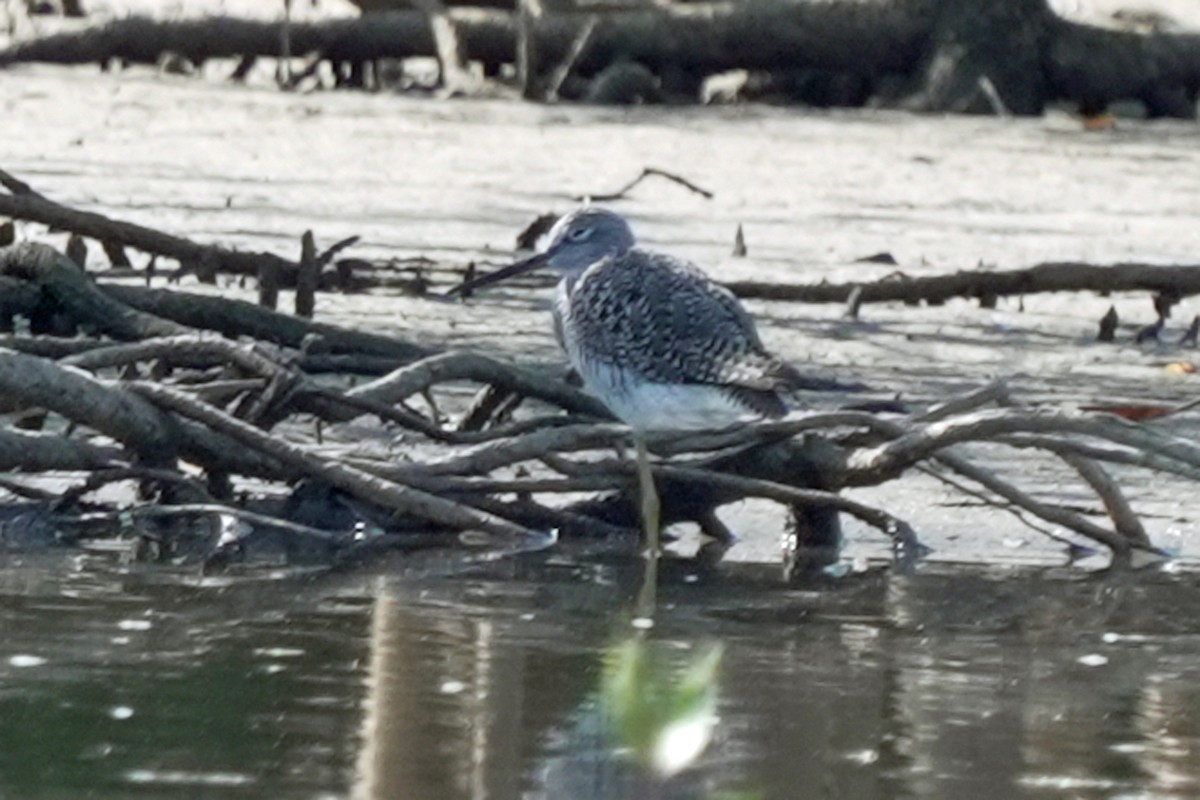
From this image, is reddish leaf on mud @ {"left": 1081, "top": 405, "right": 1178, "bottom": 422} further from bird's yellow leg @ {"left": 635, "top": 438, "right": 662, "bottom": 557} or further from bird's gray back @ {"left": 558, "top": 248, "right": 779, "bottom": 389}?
bird's yellow leg @ {"left": 635, "top": 438, "right": 662, "bottom": 557}

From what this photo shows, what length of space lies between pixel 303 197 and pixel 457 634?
22.5 feet

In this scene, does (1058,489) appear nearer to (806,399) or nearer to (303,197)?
(806,399)

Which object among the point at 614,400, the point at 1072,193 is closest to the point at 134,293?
the point at 614,400

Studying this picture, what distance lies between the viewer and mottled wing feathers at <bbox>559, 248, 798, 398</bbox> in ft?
21.2

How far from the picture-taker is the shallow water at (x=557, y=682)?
183 inches

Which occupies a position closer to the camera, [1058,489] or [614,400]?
[614,400]

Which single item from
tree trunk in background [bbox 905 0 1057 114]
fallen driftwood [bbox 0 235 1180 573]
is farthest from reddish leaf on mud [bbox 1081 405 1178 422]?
tree trunk in background [bbox 905 0 1057 114]

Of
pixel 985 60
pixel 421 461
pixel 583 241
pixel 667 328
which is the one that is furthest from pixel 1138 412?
pixel 985 60

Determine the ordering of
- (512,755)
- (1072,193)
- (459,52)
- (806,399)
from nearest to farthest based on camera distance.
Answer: (512,755), (806,399), (1072,193), (459,52)

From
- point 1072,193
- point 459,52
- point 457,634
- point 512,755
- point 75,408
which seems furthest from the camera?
point 459,52

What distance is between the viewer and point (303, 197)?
1235cm

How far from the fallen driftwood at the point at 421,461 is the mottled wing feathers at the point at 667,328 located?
179mm

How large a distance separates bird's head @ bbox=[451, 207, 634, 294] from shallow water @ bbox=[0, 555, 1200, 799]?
107 cm

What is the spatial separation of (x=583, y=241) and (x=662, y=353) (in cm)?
78
